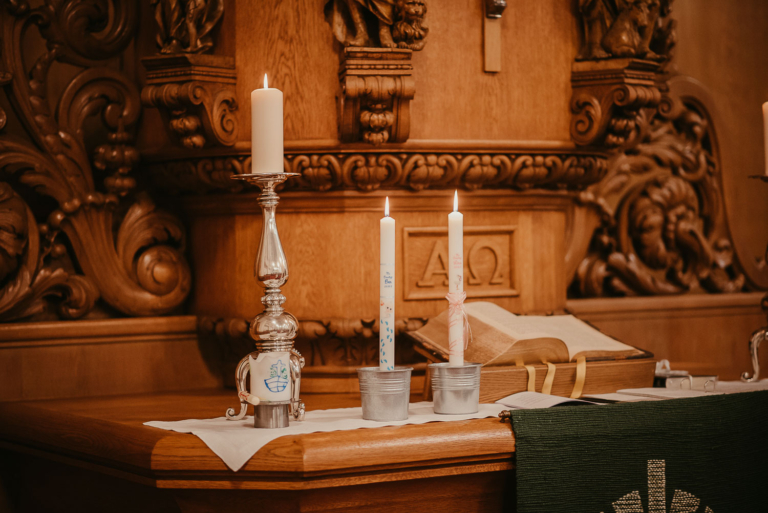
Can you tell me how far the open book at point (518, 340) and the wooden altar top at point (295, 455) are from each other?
0.78 ft

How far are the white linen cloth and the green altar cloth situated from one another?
0.11 meters

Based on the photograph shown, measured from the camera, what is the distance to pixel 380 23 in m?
1.67

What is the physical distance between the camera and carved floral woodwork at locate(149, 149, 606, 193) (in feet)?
5.68

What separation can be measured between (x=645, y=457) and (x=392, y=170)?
2.49 feet

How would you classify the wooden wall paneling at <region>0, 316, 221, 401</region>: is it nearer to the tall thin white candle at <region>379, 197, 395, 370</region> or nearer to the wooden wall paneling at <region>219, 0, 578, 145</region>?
the wooden wall paneling at <region>219, 0, 578, 145</region>

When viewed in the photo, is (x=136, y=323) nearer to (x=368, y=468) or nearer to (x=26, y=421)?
(x=26, y=421)

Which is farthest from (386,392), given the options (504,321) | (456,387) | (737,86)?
(737,86)

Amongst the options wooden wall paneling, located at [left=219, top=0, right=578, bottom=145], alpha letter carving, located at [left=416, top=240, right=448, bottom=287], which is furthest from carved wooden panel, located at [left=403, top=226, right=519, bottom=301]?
wooden wall paneling, located at [left=219, top=0, right=578, bottom=145]

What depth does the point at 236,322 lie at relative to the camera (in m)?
1.80

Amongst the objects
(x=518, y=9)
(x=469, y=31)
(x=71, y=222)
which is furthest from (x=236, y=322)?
(x=518, y=9)

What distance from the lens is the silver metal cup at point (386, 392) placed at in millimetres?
1294

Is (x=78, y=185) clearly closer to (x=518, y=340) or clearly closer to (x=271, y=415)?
(x=271, y=415)

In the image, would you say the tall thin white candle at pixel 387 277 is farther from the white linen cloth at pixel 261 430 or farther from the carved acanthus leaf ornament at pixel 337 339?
the carved acanthus leaf ornament at pixel 337 339

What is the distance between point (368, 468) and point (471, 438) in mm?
166
